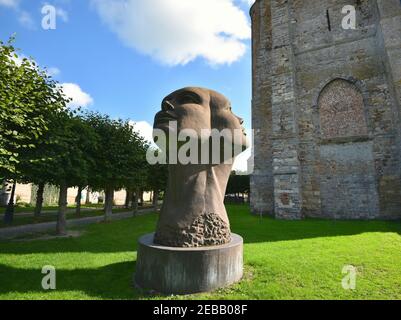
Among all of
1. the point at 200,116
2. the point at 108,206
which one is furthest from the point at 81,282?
the point at 108,206

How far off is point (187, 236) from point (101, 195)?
39.7 metres

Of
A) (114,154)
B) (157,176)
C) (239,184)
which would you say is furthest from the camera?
(239,184)

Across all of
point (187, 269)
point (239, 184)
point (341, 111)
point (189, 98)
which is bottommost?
point (187, 269)

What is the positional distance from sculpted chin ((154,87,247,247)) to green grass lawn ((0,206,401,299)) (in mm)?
945

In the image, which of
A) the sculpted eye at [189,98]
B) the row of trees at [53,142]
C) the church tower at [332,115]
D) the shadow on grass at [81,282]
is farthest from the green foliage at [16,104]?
the church tower at [332,115]

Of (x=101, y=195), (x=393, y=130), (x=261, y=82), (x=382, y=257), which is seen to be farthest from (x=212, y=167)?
(x=101, y=195)

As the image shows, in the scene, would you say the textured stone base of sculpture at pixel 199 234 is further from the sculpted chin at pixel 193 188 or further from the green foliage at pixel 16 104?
the green foliage at pixel 16 104

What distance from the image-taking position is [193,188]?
464 centimetres

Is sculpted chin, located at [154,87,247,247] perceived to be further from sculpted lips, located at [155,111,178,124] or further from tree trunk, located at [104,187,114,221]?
tree trunk, located at [104,187,114,221]

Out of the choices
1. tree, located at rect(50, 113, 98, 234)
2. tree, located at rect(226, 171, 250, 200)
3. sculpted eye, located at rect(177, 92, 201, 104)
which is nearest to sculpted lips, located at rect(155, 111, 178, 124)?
sculpted eye, located at rect(177, 92, 201, 104)

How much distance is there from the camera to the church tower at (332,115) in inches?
497

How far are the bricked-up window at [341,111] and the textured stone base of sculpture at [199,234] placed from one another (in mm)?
11900

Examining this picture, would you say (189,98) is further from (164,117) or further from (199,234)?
(199,234)

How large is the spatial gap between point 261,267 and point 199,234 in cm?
A: 170
